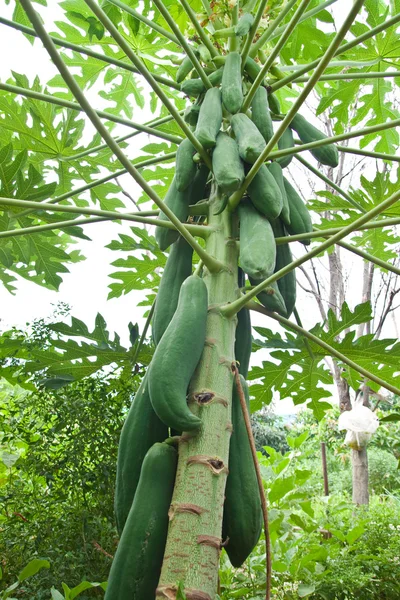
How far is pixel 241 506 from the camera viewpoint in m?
1.09

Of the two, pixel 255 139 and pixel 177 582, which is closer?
pixel 177 582

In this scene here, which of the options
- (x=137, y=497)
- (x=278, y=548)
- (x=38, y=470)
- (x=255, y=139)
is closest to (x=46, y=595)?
(x=38, y=470)

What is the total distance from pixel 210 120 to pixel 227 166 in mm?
196

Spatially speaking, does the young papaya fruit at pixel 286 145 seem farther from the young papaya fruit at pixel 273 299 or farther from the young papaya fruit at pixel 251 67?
the young papaya fruit at pixel 273 299

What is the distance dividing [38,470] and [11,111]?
1.48 m

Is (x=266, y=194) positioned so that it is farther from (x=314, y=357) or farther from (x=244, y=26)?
(x=314, y=357)

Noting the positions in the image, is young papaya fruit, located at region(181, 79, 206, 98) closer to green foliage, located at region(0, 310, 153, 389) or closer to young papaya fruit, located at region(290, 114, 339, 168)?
young papaya fruit, located at region(290, 114, 339, 168)

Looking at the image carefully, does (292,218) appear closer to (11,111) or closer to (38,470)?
(11,111)

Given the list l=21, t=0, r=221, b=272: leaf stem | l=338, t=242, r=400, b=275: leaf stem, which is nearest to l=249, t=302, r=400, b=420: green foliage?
l=338, t=242, r=400, b=275: leaf stem

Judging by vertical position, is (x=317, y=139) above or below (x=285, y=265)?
above

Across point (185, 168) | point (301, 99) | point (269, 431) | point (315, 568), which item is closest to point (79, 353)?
point (185, 168)

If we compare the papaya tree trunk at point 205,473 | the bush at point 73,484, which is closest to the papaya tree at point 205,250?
the papaya tree trunk at point 205,473

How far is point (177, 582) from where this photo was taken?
35.3 inches

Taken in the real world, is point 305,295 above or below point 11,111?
above
